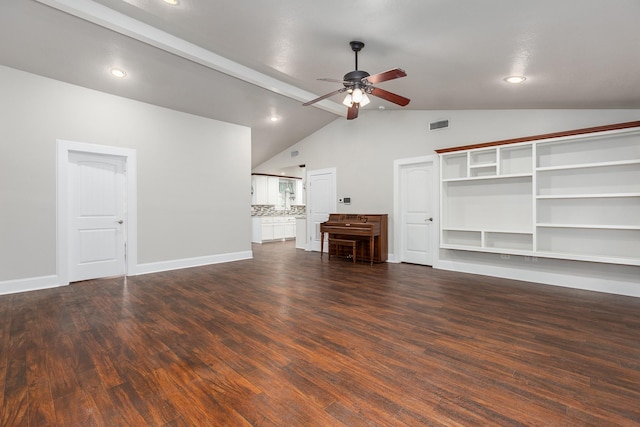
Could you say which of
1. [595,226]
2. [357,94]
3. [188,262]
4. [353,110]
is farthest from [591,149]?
[188,262]

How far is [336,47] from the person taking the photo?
3268 mm

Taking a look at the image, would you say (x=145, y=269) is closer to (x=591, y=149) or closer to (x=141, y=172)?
(x=141, y=172)

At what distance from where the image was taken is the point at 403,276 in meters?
4.84

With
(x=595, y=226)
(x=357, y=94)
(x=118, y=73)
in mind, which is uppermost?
(x=118, y=73)

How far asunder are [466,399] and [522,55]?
2.86m

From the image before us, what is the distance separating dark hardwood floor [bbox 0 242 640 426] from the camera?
1.66 metres

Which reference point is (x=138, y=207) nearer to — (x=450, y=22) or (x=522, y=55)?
(x=450, y=22)

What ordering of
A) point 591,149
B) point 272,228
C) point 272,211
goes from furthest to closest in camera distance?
point 272,211
point 272,228
point 591,149

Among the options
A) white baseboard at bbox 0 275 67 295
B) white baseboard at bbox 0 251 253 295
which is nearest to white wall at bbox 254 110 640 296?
white baseboard at bbox 0 251 253 295

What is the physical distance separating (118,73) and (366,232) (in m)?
4.51

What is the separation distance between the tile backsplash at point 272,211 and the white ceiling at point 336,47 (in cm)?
487

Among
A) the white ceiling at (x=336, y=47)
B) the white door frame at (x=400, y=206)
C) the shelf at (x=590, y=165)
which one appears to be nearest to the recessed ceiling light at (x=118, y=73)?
the white ceiling at (x=336, y=47)

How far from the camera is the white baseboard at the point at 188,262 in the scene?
200 inches

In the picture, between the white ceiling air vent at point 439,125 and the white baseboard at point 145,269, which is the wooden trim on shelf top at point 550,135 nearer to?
the white ceiling air vent at point 439,125
